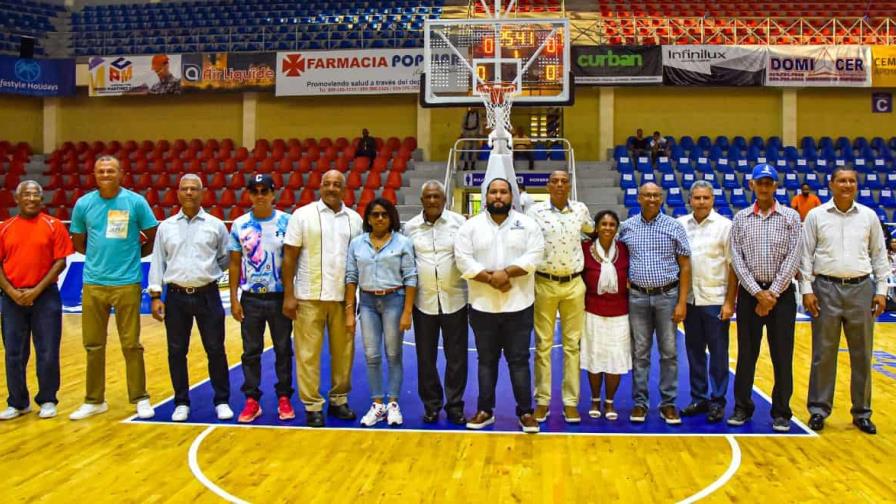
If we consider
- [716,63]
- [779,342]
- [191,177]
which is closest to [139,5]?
[716,63]

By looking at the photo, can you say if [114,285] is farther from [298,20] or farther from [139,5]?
[139,5]

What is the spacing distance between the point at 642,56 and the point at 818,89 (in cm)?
517

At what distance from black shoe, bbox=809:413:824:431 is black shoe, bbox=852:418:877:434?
0.81ft

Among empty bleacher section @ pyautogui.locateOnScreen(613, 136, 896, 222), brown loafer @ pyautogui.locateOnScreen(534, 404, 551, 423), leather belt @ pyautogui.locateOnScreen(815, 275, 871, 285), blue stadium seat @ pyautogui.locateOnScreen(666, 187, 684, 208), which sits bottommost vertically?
brown loafer @ pyautogui.locateOnScreen(534, 404, 551, 423)

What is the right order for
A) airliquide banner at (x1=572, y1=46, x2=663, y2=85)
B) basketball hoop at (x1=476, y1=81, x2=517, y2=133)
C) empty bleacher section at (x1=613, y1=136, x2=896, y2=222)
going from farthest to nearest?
airliquide banner at (x1=572, y1=46, x2=663, y2=85) < empty bleacher section at (x1=613, y1=136, x2=896, y2=222) < basketball hoop at (x1=476, y1=81, x2=517, y2=133)

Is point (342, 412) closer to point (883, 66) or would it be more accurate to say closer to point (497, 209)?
point (497, 209)

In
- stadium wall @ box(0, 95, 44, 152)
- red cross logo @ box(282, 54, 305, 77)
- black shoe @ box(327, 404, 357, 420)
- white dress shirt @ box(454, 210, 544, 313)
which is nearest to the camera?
white dress shirt @ box(454, 210, 544, 313)

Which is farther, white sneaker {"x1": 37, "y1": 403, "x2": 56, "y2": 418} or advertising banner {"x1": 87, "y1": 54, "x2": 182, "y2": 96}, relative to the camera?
advertising banner {"x1": 87, "y1": 54, "x2": 182, "y2": 96}

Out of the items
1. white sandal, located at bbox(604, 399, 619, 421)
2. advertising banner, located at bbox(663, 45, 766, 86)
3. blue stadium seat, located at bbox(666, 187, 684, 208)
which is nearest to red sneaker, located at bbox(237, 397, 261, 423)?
white sandal, located at bbox(604, 399, 619, 421)

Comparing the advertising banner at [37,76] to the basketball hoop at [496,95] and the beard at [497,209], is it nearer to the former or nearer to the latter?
the basketball hoop at [496,95]

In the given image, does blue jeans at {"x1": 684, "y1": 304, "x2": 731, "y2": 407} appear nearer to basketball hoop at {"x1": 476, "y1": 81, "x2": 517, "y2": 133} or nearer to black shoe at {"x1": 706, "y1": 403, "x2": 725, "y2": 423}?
black shoe at {"x1": 706, "y1": 403, "x2": 725, "y2": 423}

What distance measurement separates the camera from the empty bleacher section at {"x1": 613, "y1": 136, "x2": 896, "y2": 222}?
14734mm

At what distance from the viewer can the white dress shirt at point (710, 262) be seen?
200 inches

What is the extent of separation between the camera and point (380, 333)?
16.8 ft
